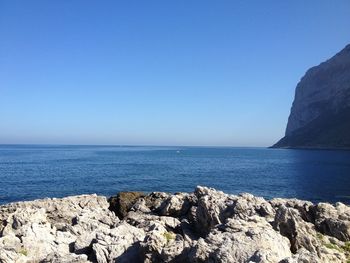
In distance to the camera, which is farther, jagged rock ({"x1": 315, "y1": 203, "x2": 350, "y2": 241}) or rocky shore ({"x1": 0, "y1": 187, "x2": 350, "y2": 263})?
jagged rock ({"x1": 315, "y1": 203, "x2": 350, "y2": 241})

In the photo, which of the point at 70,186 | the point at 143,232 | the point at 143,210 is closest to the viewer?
the point at 143,232

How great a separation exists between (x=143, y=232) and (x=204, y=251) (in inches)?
374

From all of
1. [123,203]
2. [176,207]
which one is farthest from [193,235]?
[123,203]

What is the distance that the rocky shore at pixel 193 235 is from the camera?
18.8 meters

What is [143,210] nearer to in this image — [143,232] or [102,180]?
[143,232]

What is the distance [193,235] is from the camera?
92.8 ft

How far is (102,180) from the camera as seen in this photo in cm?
9031

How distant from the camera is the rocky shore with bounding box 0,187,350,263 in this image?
18781mm

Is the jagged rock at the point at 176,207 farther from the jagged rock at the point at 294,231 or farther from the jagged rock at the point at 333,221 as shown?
the jagged rock at the point at 294,231

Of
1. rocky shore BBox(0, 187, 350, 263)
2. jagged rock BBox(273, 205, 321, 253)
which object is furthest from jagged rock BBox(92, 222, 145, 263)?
jagged rock BBox(273, 205, 321, 253)

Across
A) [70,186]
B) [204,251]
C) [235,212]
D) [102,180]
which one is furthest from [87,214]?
[102,180]

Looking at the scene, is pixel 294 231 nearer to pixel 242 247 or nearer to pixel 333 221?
pixel 242 247

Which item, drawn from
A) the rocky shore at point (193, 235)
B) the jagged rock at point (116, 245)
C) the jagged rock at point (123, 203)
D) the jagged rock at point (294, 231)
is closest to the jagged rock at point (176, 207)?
the rocky shore at point (193, 235)

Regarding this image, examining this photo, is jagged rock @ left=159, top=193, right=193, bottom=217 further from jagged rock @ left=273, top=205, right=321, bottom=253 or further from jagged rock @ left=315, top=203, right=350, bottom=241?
jagged rock @ left=273, top=205, right=321, bottom=253
